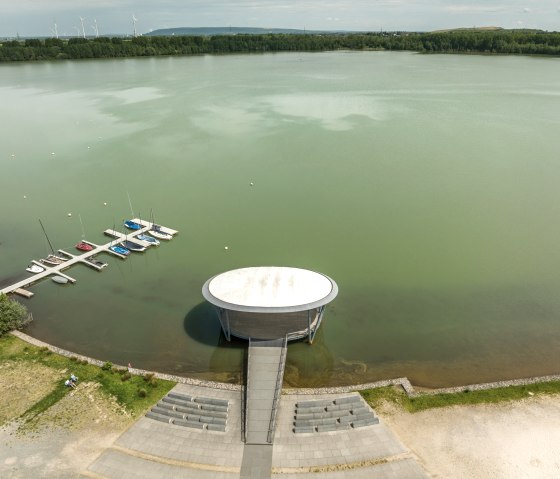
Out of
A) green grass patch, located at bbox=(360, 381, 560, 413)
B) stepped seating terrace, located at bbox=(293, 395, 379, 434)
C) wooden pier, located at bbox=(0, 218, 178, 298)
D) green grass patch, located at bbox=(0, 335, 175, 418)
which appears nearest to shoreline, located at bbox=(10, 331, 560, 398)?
green grass patch, located at bbox=(360, 381, 560, 413)

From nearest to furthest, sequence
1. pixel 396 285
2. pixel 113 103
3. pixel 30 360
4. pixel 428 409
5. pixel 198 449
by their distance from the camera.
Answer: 1. pixel 198 449
2. pixel 428 409
3. pixel 30 360
4. pixel 396 285
5. pixel 113 103

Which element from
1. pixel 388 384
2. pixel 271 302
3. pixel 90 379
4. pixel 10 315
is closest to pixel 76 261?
pixel 10 315

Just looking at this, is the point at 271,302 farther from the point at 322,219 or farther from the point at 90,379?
the point at 322,219

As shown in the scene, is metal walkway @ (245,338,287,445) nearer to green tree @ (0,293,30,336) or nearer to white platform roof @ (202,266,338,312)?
white platform roof @ (202,266,338,312)

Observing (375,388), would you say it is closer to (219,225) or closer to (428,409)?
(428,409)

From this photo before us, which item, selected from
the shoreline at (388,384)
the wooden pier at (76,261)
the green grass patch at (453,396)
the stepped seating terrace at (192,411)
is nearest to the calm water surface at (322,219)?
the wooden pier at (76,261)

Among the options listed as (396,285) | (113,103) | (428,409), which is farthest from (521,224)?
(113,103)
